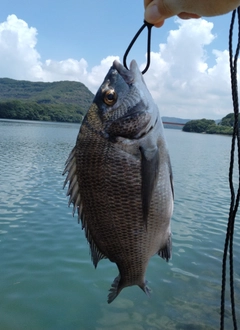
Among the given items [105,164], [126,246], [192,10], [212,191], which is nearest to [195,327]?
[126,246]

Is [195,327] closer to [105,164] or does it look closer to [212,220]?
[105,164]

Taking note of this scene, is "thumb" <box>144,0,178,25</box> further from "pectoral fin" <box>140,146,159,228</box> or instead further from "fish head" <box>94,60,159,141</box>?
"pectoral fin" <box>140,146,159,228</box>

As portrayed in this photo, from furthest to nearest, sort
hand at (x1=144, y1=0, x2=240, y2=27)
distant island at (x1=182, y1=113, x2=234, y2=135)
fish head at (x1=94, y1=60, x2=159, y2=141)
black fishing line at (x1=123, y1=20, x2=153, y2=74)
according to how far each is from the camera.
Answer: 1. distant island at (x1=182, y1=113, x2=234, y2=135)
2. fish head at (x1=94, y1=60, x2=159, y2=141)
3. black fishing line at (x1=123, y1=20, x2=153, y2=74)
4. hand at (x1=144, y1=0, x2=240, y2=27)

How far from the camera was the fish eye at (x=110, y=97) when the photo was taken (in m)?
2.50

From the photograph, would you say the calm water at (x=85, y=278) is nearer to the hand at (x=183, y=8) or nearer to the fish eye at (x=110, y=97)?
the fish eye at (x=110, y=97)

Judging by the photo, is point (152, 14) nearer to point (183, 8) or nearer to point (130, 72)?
point (183, 8)

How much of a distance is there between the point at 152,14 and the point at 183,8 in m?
0.24

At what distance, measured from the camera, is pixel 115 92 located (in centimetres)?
251

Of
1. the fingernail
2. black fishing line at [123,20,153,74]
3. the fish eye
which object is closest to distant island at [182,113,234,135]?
black fishing line at [123,20,153,74]

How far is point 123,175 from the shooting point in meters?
2.35

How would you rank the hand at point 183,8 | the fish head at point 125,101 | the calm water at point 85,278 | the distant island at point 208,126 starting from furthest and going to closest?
the distant island at point 208,126, the calm water at point 85,278, the fish head at point 125,101, the hand at point 183,8

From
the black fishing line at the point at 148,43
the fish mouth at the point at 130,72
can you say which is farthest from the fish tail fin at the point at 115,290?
the black fishing line at the point at 148,43

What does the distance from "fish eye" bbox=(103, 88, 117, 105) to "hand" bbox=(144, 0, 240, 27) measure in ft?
1.87

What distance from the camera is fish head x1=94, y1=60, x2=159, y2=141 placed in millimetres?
2445
